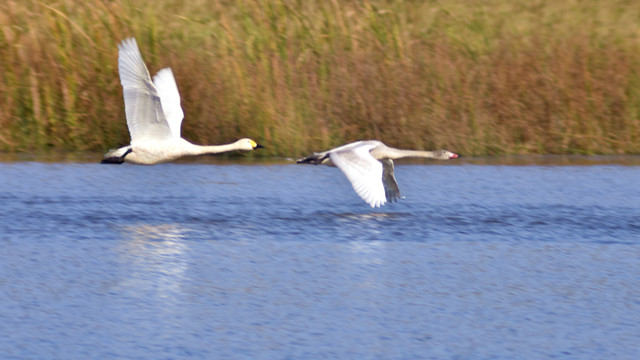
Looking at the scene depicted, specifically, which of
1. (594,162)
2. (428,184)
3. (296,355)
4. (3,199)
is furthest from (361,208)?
(296,355)

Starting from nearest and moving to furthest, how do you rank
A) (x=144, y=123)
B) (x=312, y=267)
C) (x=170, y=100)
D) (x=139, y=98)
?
1. (x=312, y=267)
2. (x=139, y=98)
3. (x=144, y=123)
4. (x=170, y=100)

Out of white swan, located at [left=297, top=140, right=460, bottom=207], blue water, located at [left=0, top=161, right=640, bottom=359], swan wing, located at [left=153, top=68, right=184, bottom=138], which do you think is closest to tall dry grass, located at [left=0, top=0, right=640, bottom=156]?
blue water, located at [left=0, top=161, right=640, bottom=359]

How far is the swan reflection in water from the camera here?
647 cm

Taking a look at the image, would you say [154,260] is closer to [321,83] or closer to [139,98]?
[139,98]

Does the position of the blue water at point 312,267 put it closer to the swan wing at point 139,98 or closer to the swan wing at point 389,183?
the swan wing at point 389,183

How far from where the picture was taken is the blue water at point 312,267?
5.44 m

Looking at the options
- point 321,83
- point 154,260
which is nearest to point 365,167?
point 154,260

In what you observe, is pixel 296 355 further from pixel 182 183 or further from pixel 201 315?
pixel 182 183

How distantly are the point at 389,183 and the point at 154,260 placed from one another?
327cm

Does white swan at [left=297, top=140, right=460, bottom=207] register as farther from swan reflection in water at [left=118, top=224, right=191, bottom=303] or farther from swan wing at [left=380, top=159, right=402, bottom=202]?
swan reflection in water at [left=118, top=224, right=191, bottom=303]

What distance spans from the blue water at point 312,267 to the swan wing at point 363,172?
0.82 feet

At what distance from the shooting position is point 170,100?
10.6 meters

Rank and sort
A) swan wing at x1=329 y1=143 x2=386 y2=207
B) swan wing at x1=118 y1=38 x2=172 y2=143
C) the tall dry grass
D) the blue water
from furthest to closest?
the tall dry grass < swan wing at x1=118 y1=38 x2=172 y2=143 < swan wing at x1=329 y1=143 x2=386 y2=207 < the blue water

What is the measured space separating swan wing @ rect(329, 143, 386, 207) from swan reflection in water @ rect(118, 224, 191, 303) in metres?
1.39
